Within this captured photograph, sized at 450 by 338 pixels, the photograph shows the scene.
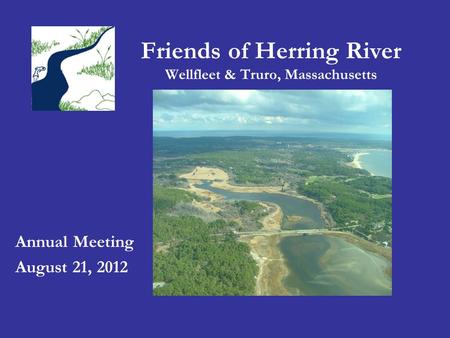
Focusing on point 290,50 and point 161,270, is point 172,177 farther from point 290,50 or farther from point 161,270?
point 290,50

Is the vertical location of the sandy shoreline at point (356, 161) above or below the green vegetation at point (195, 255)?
above

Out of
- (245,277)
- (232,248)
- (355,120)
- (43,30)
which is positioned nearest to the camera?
(43,30)

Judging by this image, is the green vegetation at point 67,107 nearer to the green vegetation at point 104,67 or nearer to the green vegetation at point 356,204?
the green vegetation at point 104,67

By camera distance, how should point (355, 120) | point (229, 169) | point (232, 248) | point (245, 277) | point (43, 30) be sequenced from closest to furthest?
1. point (43, 30)
2. point (245, 277)
3. point (232, 248)
4. point (355, 120)
5. point (229, 169)

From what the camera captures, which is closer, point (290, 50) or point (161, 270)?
point (290, 50)

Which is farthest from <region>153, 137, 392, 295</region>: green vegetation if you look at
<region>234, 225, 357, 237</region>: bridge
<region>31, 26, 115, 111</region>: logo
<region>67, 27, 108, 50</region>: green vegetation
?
<region>67, 27, 108, 50</region>: green vegetation

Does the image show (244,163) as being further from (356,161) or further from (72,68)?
(72,68)

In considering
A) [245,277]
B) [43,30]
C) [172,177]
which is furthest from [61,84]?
[245,277]

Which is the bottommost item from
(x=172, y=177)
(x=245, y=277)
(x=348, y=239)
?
(x=245, y=277)

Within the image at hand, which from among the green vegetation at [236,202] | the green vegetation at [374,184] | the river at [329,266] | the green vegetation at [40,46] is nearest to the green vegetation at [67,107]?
the green vegetation at [40,46]
